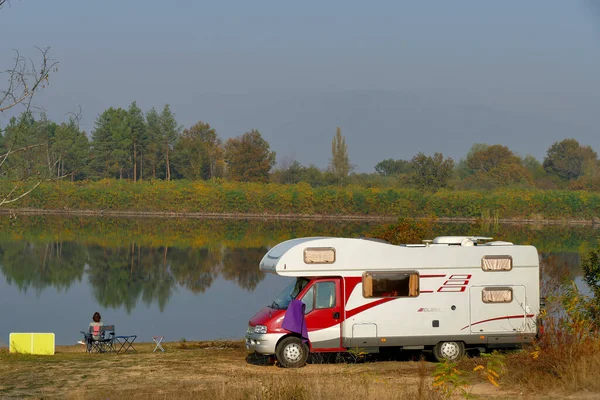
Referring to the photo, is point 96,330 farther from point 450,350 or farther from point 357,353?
point 450,350

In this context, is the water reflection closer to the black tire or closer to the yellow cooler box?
the yellow cooler box

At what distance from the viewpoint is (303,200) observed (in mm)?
98562

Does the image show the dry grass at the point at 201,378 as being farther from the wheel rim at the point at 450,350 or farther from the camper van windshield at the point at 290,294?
the camper van windshield at the point at 290,294

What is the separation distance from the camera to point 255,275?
46.0m

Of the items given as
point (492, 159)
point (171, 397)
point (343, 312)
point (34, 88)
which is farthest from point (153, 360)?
point (492, 159)

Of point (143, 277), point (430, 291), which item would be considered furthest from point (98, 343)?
point (143, 277)

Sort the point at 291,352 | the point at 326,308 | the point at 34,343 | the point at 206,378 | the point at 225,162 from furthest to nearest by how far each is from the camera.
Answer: the point at 225,162 → the point at 34,343 → the point at 326,308 → the point at 291,352 → the point at 206,378

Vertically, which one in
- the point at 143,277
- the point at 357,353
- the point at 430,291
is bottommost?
the point at 357,353

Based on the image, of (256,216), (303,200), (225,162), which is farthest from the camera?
(225,162)

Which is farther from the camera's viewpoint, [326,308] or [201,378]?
[326,308]

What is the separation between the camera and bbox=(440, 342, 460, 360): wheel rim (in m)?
16.8

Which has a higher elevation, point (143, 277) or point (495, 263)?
point (495, 263)

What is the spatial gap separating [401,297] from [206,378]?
13.9 ft

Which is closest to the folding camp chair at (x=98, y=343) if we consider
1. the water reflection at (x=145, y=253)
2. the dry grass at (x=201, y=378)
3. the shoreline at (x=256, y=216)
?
the dry grass at (x=201, y=378)
